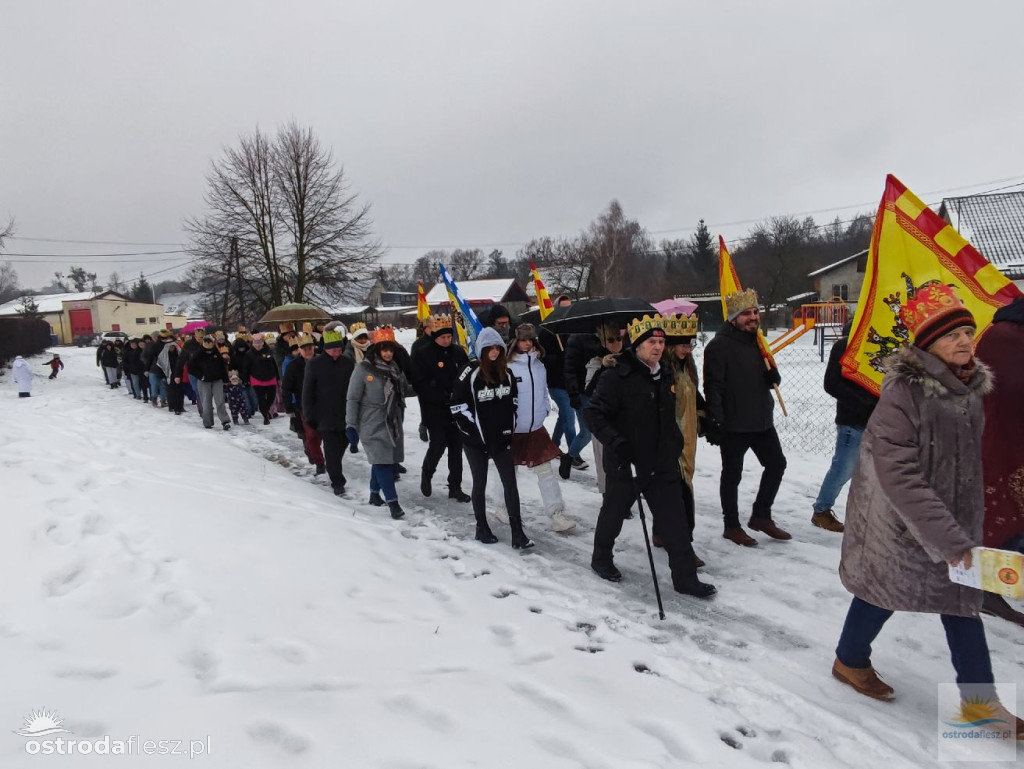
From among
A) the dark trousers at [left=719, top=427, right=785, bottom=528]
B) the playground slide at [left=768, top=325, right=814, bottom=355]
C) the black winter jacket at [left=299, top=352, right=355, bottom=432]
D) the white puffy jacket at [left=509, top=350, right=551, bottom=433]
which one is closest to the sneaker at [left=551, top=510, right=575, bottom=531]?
the white puffy jacket at [left=509, top=350, right=551, bottom=433]

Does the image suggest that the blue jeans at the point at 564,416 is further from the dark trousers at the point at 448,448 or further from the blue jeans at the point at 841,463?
the blue jeans at the point at 841,463

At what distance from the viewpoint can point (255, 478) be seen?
694cm

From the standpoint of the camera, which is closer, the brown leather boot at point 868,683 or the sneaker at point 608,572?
the brown leather boot at point 868,683

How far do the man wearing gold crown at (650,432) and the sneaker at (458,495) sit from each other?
2.66 metres

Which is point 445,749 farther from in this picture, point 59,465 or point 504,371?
point 59,465

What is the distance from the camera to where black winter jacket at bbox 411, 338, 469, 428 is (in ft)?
21.0

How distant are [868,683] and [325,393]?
232 inches

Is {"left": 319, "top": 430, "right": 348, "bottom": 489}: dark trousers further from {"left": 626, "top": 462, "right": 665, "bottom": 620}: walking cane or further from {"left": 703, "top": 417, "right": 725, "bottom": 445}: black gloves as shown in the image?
{"left": 703, "top": 417, "right": 725, "bottom": 445}: black gloves

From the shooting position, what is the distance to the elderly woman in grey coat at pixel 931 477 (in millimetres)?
2521

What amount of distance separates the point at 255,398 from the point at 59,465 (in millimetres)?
6263

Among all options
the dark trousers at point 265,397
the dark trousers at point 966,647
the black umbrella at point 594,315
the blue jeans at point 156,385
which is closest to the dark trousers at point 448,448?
the black umbrella at point 594,315

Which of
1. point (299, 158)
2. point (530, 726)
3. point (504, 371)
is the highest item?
point (299, 158)

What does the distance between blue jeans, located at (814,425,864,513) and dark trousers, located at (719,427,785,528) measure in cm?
52

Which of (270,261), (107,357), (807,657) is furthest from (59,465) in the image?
(270,261)
